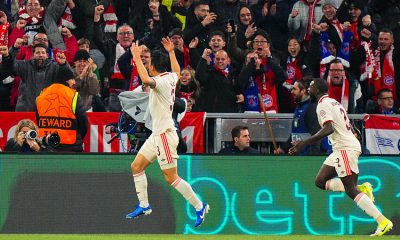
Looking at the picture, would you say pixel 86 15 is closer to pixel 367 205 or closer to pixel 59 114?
pixel 59 114

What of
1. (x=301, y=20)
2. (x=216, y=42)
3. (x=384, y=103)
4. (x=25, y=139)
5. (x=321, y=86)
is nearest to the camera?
(x=321, y=86)

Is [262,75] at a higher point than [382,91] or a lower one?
higher

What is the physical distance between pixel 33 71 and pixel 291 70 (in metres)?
4.56

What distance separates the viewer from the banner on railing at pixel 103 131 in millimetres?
16953

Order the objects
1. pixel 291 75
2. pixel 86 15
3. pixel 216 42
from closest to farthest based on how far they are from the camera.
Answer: pixel 216 42, pixel 291 75, pixel 86 15

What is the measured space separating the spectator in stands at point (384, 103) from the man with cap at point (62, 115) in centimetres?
548

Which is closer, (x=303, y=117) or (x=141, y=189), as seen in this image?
(x=141, y=189)

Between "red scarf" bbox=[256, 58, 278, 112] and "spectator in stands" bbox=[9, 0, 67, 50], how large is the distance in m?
3.32

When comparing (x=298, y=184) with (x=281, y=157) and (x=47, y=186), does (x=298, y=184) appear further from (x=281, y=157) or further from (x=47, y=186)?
(x=47, y=186)

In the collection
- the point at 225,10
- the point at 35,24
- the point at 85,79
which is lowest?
the point at 85,79

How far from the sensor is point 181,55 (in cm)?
1856

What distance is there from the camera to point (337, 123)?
14180 mm

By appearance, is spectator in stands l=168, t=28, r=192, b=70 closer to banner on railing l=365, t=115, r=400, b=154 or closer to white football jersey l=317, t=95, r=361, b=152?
banner on railing l=365, t=115, r=400, b=154

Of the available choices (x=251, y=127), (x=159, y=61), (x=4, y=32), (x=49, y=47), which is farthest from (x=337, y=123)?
(x=4, y=32)
